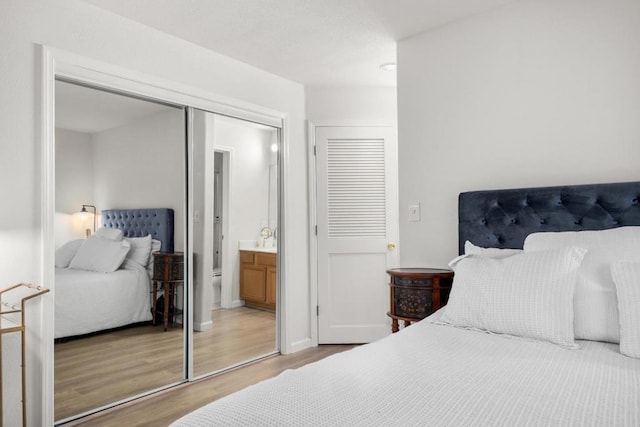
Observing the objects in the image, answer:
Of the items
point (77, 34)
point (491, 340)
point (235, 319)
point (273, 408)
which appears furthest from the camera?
point (235, 319)

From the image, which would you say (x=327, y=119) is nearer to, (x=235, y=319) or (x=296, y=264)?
(x=296, y=264)

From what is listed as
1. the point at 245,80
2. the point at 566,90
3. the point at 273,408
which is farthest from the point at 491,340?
the point at 245,80

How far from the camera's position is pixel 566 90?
2395 millimetres

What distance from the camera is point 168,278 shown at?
3045mm

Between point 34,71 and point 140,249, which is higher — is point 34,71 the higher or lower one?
the higher one

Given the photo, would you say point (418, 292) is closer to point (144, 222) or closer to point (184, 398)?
point (184, 398)

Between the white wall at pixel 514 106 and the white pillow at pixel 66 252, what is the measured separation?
2.09 metres

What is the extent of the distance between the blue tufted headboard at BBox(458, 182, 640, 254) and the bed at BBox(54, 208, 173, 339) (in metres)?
2.03

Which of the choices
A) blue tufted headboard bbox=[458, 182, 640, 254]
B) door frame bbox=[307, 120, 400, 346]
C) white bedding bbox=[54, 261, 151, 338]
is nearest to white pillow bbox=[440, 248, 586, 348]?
blue tufted headboard bbox=[458, 182, 640, 254]

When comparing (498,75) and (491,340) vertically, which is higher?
(498,75)

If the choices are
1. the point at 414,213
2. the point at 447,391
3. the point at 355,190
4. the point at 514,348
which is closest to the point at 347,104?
the point at 355,190

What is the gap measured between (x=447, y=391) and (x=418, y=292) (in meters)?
1.46

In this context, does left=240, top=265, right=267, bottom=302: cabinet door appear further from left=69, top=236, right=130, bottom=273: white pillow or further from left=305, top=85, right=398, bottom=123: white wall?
left=305, top=85, right=398, bottom=123: white wall

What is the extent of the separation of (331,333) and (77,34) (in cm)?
306
